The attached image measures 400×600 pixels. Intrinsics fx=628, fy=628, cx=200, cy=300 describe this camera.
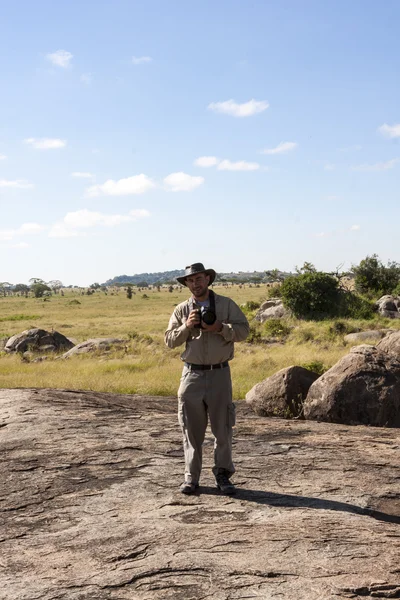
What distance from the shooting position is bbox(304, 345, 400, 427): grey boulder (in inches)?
418

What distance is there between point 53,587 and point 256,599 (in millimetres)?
1451

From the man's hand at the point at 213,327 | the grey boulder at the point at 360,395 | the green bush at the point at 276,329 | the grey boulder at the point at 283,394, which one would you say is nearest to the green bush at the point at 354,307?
the green bush at the point at 276,329

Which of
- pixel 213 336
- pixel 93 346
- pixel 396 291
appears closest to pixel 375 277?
pixel 396 291

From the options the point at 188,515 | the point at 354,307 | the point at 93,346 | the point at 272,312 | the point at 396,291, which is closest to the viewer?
the point at 188,515

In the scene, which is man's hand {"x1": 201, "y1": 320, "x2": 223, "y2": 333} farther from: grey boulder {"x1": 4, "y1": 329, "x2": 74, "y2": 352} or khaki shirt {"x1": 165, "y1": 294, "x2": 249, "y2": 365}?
grey boulder {"x1": 4, "y1": 329, "x2": 74, "y2": 352}

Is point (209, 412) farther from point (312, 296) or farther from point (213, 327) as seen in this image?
point (312, 296)

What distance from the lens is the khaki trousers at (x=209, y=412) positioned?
645 centimetres

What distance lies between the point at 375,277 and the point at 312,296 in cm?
963

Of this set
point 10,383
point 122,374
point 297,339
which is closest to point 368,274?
point 297,339

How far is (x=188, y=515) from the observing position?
228 inches

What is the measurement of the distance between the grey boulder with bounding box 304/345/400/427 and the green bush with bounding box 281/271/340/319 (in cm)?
2220

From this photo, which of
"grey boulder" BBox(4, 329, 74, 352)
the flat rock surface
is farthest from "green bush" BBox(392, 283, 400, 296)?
the flat rock surface

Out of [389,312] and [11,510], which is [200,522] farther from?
[389,312]

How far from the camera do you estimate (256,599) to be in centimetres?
418
